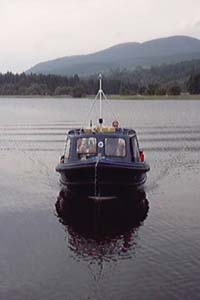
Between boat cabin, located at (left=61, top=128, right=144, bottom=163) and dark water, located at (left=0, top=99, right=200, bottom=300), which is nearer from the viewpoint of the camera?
dark water, located at (left=0, top=99, right=200, bottom=300)

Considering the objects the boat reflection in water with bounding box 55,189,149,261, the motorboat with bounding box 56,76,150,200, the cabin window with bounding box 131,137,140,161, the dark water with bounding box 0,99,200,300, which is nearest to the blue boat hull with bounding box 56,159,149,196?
the motorboat with bounding box 56,76,150,200

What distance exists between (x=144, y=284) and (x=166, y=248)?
3051 millimetres

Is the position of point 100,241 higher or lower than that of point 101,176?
lower

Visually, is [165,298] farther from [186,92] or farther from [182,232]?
[186,92]

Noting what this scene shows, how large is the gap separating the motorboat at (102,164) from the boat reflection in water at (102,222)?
564 mm

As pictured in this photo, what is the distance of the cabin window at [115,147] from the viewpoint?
24.6 m

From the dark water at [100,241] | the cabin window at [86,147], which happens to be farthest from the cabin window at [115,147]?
the dark water at [100,241]

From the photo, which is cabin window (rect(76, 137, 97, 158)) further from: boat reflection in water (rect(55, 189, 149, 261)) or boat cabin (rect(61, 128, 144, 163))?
boat reflection in water (rect(55, 189, 149, 261))

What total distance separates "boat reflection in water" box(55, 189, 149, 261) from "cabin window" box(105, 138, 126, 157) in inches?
76.7

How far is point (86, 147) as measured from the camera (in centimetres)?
2492

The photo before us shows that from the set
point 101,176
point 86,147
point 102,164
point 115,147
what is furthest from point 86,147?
point 102,164

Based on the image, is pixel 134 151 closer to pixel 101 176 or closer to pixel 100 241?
pixel 101 176

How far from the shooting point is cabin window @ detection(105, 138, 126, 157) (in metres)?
24.6

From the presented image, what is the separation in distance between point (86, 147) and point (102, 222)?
196 inches
